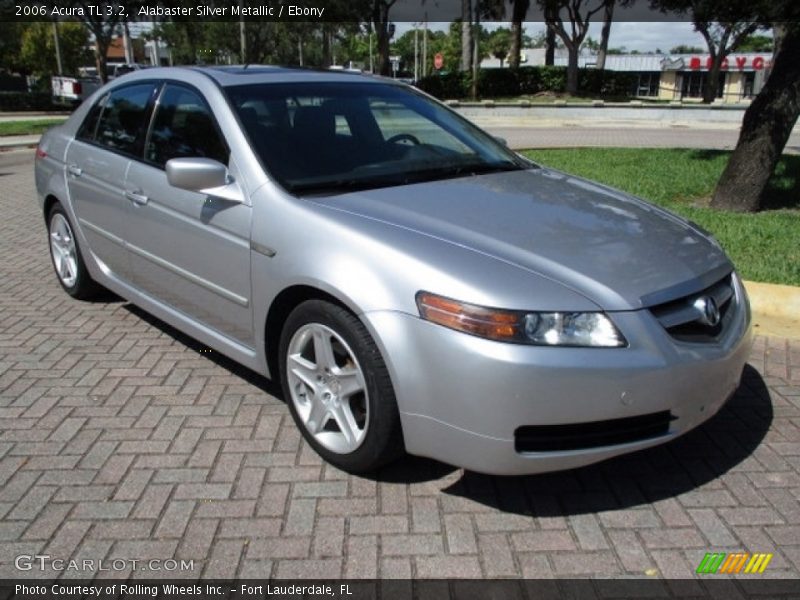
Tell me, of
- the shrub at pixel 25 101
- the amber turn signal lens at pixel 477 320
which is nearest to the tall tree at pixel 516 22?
the shrub at pixel 25 101

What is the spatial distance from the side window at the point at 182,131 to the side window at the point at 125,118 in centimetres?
20

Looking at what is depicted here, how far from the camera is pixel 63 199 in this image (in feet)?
16.4

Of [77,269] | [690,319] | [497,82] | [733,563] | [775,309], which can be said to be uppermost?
[497,82]

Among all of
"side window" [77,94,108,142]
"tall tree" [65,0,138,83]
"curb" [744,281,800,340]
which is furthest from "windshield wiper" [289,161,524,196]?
"tall tree" [65,0,138,83]

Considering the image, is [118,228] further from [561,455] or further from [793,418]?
[793,418]

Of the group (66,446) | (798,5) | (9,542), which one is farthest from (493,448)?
(798,5)

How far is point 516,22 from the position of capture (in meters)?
35.3

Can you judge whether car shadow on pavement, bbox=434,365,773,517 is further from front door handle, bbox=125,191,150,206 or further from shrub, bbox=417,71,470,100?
shrub, bbox=417,71,470,100

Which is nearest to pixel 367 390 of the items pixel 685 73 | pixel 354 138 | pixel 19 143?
pixel 354 138

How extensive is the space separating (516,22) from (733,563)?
36.2 meters

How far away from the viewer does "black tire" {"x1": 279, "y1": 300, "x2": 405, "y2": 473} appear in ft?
8.90

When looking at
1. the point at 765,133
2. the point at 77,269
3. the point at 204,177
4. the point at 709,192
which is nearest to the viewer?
the point at 204,177

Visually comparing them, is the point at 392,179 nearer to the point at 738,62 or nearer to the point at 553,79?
the point at 553,79

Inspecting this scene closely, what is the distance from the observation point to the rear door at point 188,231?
11.1 feet
